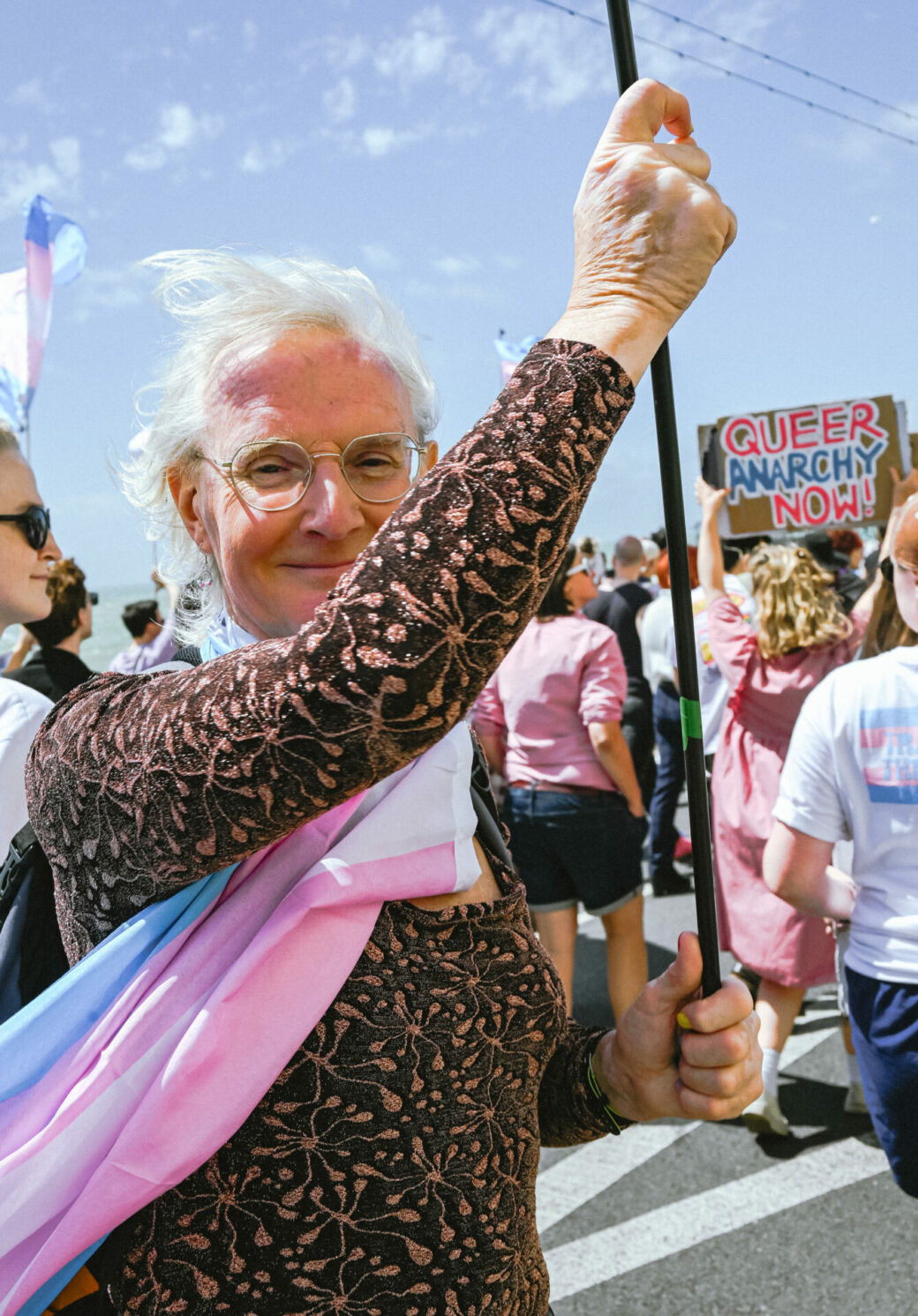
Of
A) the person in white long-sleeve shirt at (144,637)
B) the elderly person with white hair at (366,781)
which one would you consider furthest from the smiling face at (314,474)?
the person in white long-sleeve shirt at (144,637)

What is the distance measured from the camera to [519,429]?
78 centimetres

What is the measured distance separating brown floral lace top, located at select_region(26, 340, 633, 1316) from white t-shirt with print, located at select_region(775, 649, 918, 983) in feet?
4.23

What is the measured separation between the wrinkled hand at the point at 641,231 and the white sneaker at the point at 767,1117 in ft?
10.5

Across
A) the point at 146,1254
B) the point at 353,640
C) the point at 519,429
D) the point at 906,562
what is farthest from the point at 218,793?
the point at 906,562

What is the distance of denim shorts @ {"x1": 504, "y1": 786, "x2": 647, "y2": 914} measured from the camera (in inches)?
165

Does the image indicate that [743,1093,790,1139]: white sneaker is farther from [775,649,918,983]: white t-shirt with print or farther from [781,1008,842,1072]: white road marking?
[775,649,918,983]: white t-shirt with print

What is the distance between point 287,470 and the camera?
110cm

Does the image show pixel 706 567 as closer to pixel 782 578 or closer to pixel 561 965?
pixel 782 578

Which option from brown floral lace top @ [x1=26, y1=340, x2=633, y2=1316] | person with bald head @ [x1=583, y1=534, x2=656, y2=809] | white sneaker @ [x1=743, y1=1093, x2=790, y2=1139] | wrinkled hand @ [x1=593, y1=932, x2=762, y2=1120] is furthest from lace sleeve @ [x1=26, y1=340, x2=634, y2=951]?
person with bald head @ [x1=583, y1=534, x2=656, y2=809]

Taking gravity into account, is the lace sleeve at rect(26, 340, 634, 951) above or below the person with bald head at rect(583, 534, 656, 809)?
above

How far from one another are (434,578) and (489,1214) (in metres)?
0.71

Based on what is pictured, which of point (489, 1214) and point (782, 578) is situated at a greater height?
point (782, 578)

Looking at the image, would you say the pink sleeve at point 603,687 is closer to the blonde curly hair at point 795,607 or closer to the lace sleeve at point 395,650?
the blonde curly hair at point 795,607

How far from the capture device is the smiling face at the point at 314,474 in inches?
42.6
